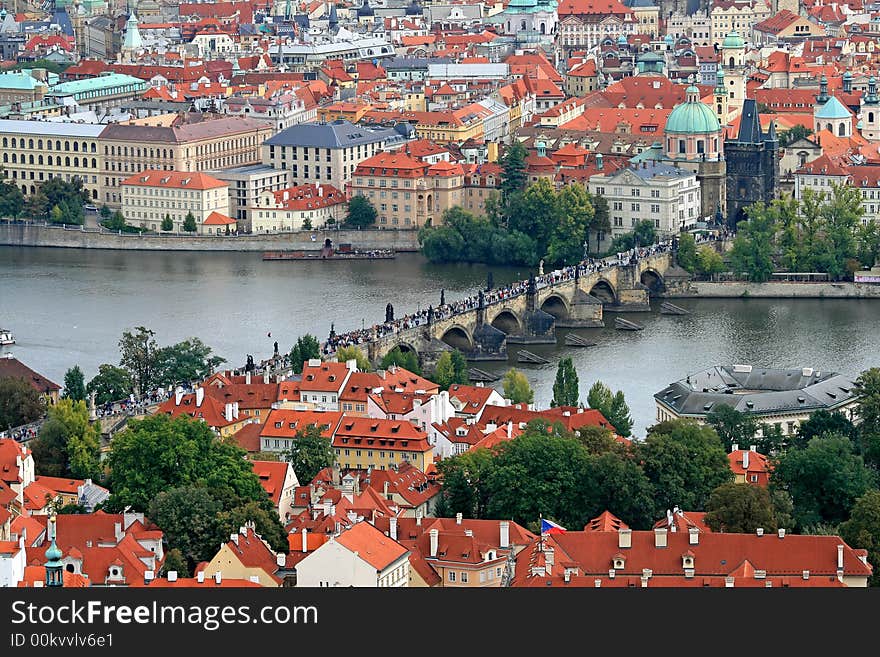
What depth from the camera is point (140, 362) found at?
4697cm

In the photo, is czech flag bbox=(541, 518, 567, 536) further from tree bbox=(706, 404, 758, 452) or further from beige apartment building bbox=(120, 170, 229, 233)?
beige apartment building bbox=(120, 170, 229, 233)

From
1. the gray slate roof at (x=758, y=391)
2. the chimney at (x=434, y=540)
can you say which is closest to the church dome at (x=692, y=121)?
the gray slate roof at (x=758, y=391)

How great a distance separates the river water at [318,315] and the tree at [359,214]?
248 cm

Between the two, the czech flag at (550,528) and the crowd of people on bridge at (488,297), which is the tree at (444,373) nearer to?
the crowd of people on bridge at (488,297)

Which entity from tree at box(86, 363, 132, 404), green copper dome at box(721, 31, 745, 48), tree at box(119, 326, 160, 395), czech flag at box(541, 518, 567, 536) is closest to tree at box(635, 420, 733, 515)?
czech flag at box(541, 518, 567, 536)

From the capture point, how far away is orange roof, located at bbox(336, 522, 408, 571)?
31469 mm

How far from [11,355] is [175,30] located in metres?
54.8

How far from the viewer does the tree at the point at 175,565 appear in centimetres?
3272

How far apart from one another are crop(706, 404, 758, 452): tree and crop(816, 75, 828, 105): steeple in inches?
1393

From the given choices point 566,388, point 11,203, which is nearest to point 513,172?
point 11,203

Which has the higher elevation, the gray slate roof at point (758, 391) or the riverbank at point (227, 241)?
the gray slate roof at point (758, 391)

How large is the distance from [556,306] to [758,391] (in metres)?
12.7

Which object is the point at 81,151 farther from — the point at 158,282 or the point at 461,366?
the point at 461,366

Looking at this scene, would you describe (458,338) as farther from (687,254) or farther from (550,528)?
(550,528)
